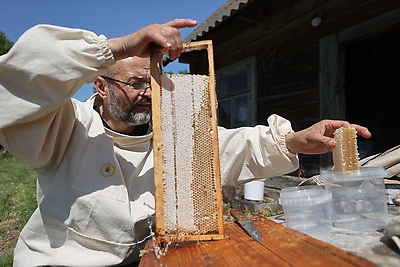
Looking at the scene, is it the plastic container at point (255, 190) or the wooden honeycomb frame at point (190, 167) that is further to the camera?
the plastic container at point (255, 190)

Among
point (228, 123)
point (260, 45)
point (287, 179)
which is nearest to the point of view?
point (287, 179)

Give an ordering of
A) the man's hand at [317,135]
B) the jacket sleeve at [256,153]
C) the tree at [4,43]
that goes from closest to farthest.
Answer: the man's hand at [317,135] → the jacket sleeve at [256,153] → the tree at [4,43]

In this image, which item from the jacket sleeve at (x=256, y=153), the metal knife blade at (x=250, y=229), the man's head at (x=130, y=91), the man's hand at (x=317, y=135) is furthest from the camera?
the man's head at (x=130, y=91)

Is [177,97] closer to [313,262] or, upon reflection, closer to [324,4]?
[313,262]

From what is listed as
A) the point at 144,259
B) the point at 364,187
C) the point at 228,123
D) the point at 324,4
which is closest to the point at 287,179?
the point at 228,123

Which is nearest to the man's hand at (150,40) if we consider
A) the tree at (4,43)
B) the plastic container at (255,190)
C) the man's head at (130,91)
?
the man's head at (130,91)

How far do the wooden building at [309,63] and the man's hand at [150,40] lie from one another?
3.13 meters

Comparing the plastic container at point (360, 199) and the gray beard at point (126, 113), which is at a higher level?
the gray beard at point (126, 113)

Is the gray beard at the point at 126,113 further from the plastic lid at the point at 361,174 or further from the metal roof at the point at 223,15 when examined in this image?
the metal roof at the point at 223,15

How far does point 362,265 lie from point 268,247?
317 millimetres

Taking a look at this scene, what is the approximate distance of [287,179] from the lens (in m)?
5.13

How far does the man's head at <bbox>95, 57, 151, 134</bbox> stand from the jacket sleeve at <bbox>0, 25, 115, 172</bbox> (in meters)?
0.73

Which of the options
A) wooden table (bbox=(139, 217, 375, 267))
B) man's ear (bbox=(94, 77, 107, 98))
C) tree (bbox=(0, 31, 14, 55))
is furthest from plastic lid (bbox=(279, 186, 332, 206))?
tree (bbox=(0, 31, 14, 55))

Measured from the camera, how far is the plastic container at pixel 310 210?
1253 mm
